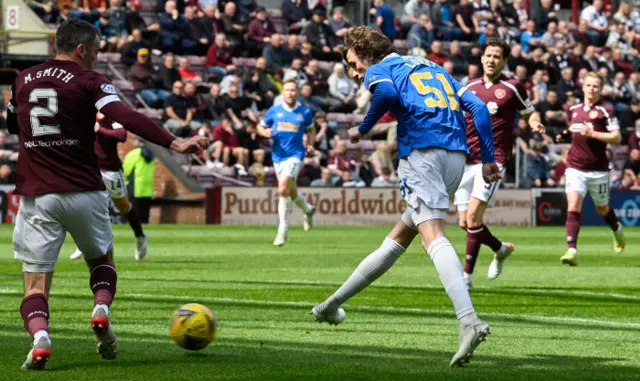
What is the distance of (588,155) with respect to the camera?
17.4 meters

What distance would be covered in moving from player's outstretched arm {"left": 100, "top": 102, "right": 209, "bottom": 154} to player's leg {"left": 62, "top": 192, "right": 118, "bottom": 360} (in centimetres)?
54

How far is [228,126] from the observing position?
29.9 metres

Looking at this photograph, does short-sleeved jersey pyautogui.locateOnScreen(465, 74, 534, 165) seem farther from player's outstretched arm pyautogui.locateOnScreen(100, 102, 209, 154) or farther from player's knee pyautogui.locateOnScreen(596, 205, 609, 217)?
player's outstretched arm pyautogui.locateOnScreen(100, 102, 209, 154)

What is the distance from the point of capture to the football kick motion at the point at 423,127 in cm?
812

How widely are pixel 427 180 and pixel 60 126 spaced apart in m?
2.20

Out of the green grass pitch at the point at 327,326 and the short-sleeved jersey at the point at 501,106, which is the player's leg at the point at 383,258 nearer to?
the green grass pitch at the point at 327,326

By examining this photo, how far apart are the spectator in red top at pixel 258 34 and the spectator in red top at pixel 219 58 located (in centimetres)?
93

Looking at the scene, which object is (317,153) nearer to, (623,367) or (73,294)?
(73,294)

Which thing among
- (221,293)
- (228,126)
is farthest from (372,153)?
(221,293)

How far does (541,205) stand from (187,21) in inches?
369

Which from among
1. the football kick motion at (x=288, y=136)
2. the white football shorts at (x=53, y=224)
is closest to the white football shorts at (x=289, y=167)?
the football kick motion at (x=288, y=136)

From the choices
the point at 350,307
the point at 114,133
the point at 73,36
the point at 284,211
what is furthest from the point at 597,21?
the point at 73,36

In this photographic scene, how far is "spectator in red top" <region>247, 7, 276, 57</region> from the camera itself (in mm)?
33406

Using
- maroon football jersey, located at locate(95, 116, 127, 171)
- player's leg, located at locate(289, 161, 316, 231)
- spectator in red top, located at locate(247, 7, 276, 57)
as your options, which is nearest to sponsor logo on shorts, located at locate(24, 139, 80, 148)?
maroon football jersey, located at locate(95, 116, 127, 171)
